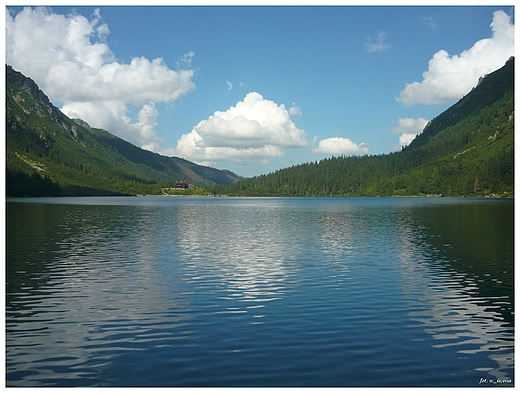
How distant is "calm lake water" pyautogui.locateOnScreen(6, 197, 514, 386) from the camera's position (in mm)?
19344

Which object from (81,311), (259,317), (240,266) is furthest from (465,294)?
(81,311)

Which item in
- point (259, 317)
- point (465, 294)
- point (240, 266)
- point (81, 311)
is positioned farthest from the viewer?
point (240, 266)

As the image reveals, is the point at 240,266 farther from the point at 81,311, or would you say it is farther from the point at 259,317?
the point at 81,311

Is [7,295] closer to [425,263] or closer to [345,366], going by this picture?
[345,366]

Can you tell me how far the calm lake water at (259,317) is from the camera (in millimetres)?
19344

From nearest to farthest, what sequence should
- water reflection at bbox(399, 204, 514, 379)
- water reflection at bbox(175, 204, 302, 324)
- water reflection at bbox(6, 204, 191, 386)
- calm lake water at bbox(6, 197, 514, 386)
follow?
1. calm lake water at bbox(6, 197, 514, 386)
2. water reflection at bbox(6, 204, 191, 386)
3. water reflection at bbox(399, 204, 514, 379)
4. water reflection at bbox(175, 204, 302, 324)

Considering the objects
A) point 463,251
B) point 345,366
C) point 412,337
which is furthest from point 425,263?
point 345,366

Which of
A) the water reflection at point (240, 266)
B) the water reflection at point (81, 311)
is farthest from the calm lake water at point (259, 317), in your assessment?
the water reflection at point (240, 266)

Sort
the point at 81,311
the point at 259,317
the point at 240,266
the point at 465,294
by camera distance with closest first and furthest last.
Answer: the point at 259,317, the point at 81,311, the point at 465,294, the point at 240,266

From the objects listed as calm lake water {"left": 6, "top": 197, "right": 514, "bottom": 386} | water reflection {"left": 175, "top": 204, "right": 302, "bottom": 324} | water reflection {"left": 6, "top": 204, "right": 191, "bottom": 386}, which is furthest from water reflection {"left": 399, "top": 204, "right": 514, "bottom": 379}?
water reflection {"left": 6, "top": 204, "right": 191, "bottom": 386}

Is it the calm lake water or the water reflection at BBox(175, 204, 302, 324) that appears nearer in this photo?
the calm lake water

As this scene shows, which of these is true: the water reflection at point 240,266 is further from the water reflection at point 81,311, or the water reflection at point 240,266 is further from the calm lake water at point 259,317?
the water reflection at point 81,311

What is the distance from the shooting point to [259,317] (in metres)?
27.5

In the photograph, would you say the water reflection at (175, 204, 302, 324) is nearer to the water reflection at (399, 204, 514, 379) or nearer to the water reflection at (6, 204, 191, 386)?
the water reflection at (6, 204, 191, 386)
